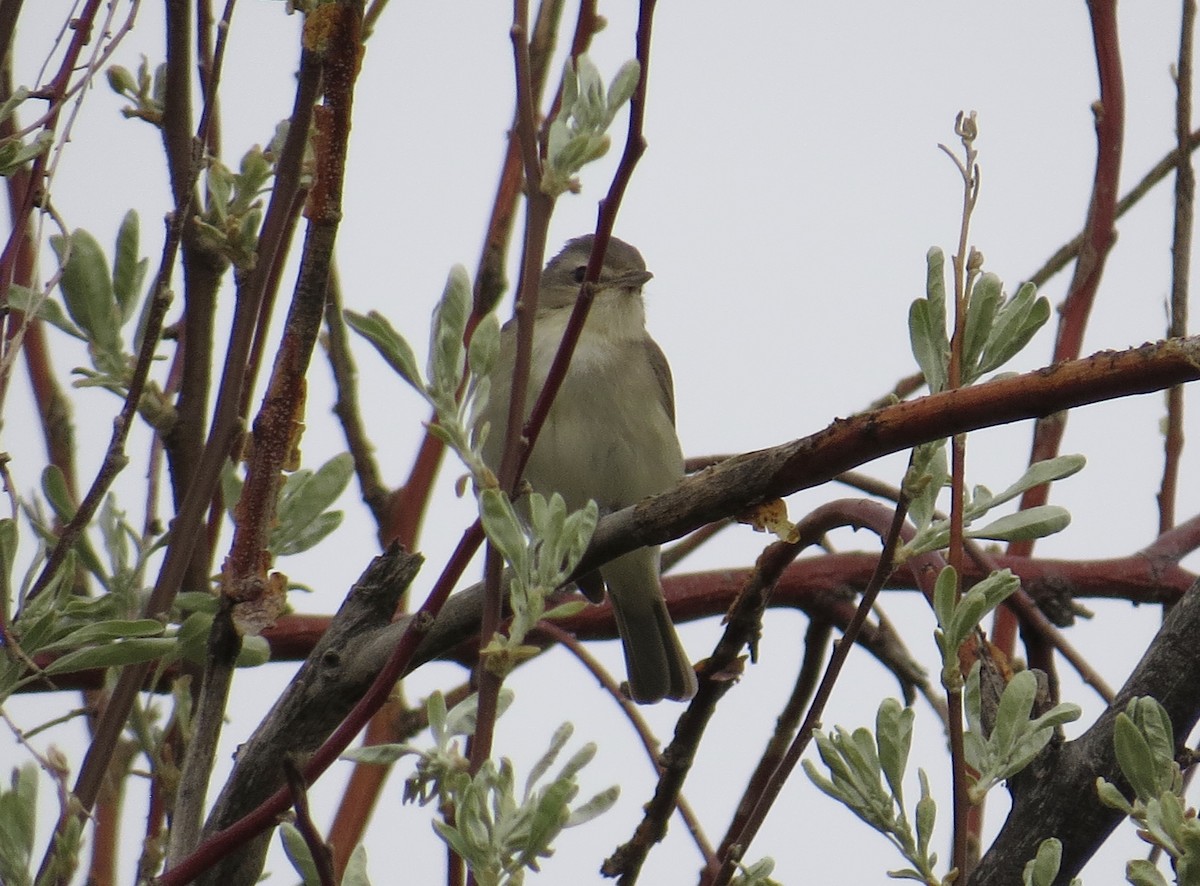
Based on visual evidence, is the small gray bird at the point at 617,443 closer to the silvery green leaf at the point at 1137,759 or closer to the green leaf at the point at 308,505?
the green leaf at the point at 308,505

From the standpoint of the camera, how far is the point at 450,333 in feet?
5.57

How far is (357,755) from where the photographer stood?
66.6 inches

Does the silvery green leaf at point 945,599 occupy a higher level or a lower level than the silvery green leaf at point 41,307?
lower

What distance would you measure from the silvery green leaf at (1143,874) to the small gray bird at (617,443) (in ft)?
11.3

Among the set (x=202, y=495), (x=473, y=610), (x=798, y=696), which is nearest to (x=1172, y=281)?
(x=798, y=696)

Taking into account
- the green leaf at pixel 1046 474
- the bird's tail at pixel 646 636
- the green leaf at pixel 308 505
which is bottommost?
the green leaf at pixel 1046 474

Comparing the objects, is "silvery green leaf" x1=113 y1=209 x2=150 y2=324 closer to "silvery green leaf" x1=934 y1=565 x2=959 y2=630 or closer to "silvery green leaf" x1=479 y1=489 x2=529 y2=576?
"silvery green leaf" x1=479 y1=489 x2=529 y2=576

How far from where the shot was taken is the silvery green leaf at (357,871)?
1604mm

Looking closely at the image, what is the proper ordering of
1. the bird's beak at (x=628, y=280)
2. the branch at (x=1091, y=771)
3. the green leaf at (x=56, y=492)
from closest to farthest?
the branch at (x=1091, y=771)
the green leaf at (x=56, y=492)
the bird's beak at (x=628, y=280)

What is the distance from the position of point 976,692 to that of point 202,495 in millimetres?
1040

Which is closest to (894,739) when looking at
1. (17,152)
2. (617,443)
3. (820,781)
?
(820,781)

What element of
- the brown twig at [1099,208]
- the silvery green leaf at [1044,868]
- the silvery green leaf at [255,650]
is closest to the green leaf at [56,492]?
the silvery green leaf at [255,650]

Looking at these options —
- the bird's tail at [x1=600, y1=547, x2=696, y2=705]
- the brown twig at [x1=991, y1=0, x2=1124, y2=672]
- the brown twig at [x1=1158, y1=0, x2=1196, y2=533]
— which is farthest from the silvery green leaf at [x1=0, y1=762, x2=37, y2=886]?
the bird's tail at [x1=600, y1=547, x2=696, y2=705]

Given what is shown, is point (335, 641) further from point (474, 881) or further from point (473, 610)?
point (474, 881)
